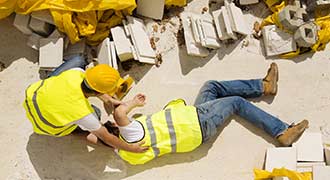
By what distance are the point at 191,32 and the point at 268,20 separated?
1.86 ft

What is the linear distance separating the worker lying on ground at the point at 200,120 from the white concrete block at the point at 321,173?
28 cm

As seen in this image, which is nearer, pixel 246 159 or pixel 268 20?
pixel 246 159

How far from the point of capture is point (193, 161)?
410 centimetres

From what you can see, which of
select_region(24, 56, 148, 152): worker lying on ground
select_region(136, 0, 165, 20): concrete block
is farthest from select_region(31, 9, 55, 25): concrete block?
select_region(136, 0, 165, 20): concrete block

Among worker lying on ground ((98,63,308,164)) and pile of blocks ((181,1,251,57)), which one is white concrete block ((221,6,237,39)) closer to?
pile of blocks ((181,1,251,57))

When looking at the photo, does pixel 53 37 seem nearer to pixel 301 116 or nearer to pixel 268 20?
pixel 268 20

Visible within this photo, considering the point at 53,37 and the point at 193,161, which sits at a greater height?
the point at 53,37

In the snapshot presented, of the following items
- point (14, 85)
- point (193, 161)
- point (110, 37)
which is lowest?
point (193, 161)

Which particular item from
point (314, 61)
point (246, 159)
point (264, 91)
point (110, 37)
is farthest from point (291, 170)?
point (110, 37)

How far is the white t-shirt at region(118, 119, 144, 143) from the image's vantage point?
12.3 feet

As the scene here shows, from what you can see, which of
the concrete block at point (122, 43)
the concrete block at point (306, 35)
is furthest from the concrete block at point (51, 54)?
the concrete block at point (306, 35)

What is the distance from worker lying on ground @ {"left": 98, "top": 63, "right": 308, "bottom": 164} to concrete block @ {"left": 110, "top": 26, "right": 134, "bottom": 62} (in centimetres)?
37

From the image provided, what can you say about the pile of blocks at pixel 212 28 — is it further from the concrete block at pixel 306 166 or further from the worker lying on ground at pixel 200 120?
the concrete block at pixel 306 166

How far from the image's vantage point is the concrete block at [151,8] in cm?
428
